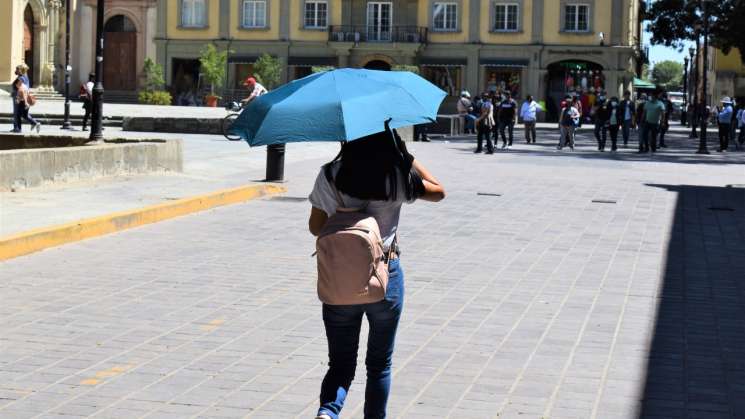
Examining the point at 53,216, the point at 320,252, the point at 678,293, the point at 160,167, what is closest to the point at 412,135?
the point at 160,167

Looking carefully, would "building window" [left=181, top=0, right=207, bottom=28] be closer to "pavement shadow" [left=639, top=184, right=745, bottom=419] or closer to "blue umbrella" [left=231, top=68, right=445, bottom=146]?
"pavement shadow" [left=639, top=184, right=745, bottom=419]

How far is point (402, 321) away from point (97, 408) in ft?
9.57

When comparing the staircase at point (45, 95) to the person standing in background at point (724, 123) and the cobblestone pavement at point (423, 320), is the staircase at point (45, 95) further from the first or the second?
the cobblestone pavement at point (423, 320)

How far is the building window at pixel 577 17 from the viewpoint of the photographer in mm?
63438

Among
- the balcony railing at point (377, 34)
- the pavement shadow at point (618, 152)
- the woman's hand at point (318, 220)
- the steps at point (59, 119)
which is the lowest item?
the pavement shadow at point (618, 152)

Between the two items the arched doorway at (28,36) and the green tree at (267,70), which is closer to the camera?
the arched doorway at (28,36)

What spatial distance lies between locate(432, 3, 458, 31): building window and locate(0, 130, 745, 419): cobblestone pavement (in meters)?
50.0

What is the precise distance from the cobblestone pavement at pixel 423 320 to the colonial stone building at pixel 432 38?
159ft

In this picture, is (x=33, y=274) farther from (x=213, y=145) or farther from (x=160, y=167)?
(x=213, y=145)

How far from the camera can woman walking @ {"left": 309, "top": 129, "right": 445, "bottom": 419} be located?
5.12 m

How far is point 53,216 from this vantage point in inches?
517

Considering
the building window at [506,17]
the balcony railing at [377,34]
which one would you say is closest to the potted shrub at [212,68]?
the balcony railing at [377,34]

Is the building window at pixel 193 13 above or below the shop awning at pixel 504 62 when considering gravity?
above

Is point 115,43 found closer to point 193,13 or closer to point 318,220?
point 193,13
